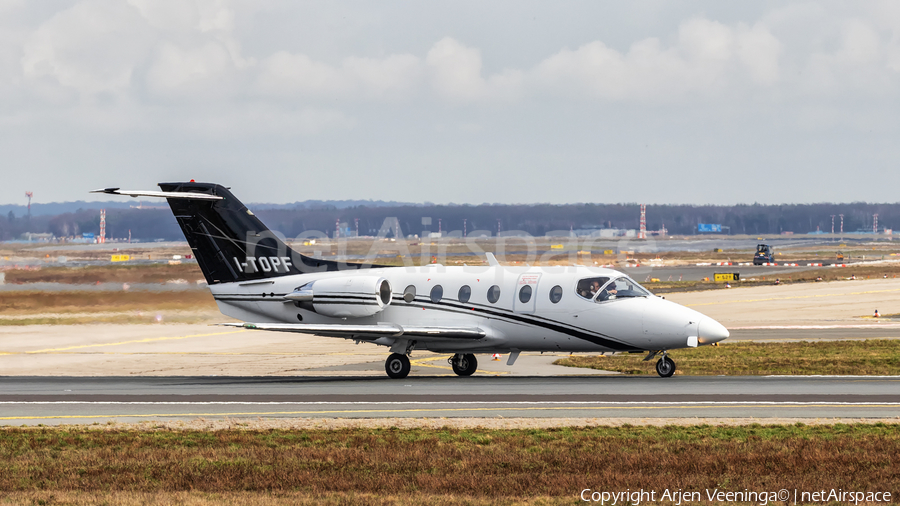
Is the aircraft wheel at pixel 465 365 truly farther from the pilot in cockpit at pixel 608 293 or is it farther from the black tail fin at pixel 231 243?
the pilot in cockpit at pixel 608 293

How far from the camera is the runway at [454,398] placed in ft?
72.5

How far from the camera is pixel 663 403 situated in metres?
23.0

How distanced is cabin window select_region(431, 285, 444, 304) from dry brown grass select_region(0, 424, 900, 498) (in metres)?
11.9

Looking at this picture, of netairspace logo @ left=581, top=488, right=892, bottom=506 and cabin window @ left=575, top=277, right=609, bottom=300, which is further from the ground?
cabin window @ left=575, top=277, right=609, bottom=300

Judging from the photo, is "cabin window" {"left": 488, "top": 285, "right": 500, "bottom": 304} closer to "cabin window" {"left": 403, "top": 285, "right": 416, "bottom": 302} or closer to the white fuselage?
the white fuselage

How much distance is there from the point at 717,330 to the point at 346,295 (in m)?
11.6

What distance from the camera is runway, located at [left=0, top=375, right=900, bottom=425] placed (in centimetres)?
2211

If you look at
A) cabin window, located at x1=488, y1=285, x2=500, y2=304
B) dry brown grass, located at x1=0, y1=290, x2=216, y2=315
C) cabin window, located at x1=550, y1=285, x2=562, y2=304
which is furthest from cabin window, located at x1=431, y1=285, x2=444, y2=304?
dry brown grass, located at x1=0, y1=290, x2=216, y2=315

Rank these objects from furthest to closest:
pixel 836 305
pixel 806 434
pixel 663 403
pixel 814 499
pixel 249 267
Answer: pixel 836 305
pixel 249 267
pixel 663 403
pixel 806 434
pixel 814 499

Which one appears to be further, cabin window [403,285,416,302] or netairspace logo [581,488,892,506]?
cabin window [403,285,416,302]

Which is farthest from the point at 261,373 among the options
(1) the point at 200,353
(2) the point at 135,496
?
(2) the point at 135,496

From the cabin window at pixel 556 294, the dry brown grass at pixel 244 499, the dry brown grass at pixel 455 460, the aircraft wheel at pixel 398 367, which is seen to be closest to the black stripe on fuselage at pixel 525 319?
the cabin window at pixel 556 294

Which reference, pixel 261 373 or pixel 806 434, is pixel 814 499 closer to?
pixel 806 434

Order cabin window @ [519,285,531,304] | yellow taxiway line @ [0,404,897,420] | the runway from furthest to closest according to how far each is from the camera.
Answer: cabin window @ [519,285,531,304]
yellow taxiway line @ [0,404,897,420]
the runway
